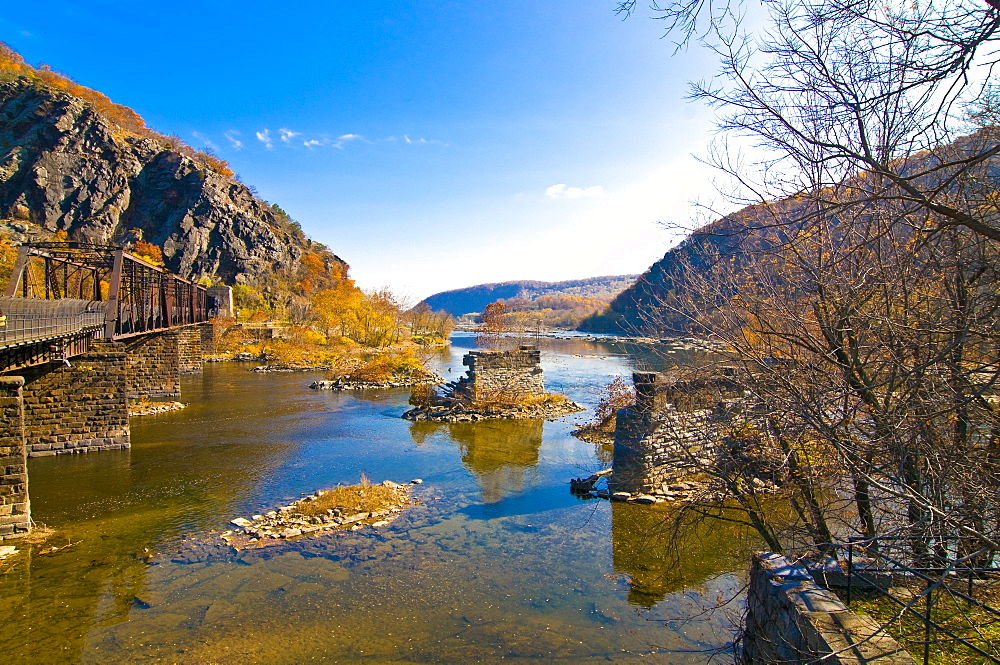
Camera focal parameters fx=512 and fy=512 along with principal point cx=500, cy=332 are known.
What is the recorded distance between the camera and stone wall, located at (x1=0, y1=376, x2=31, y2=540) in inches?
330

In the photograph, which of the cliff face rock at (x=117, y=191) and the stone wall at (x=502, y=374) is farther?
the cliff face rock at (x=117, y=191)

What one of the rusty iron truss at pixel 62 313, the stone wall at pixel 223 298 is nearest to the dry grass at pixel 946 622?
the rusty iron truss at pixel 62 313

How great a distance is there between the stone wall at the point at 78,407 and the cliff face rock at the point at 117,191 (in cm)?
5280

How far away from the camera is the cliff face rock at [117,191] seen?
5528 centimetres

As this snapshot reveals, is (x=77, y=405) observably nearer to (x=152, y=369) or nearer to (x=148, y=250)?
(x=152, y=369)

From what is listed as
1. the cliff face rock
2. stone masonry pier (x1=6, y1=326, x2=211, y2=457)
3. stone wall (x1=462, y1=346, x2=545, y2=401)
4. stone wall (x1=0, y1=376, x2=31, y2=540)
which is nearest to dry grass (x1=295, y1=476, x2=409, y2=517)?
stone wall (x1=0, y1=376, x2=31, y2=540)

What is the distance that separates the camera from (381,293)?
51.3 m

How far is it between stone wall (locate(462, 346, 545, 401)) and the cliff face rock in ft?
175

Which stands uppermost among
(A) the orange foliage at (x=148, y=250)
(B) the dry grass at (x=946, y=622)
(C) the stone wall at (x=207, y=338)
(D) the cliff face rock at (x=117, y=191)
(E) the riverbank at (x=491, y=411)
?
(D) the cliff face rock at (x=117, y=191)

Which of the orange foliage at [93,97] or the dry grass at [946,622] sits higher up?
the orange foliage at [93,97]

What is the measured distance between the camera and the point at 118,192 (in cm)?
6056

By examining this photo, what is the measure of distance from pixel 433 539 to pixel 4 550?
6.63 meters

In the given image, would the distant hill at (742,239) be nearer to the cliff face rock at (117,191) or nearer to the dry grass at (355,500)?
the dry grass at (355,500)

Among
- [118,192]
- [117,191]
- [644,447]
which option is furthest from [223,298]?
[644,447]
